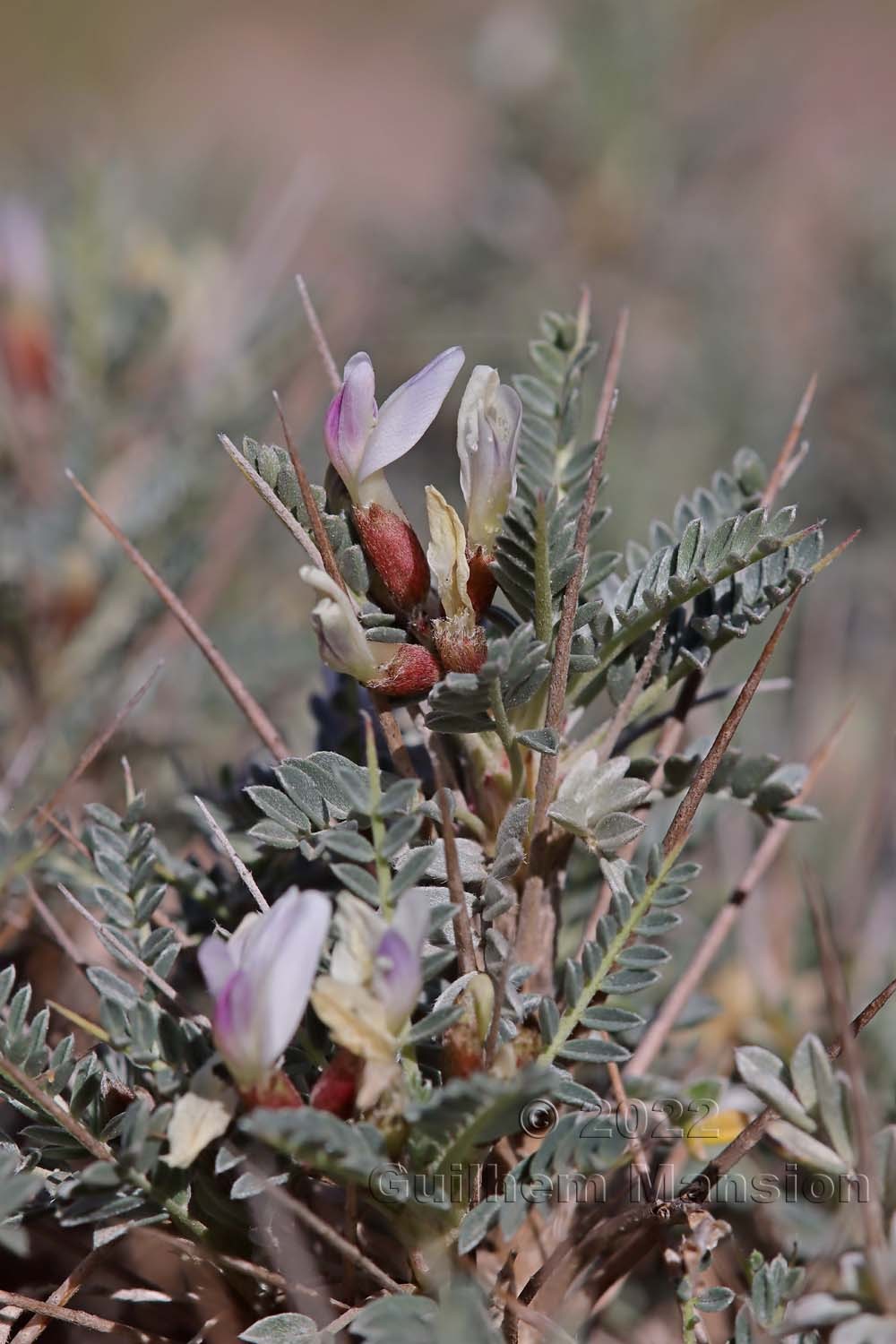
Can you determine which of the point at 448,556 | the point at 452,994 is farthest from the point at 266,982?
the point at 448,556

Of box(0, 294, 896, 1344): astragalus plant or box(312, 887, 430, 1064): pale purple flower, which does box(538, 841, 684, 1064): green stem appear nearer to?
box(0, 294, 896, 1344): astragalus plant

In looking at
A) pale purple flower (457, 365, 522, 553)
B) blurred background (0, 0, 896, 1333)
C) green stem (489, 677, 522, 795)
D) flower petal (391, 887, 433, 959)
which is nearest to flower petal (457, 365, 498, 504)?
pale purple flower (457, 365, 522, 553)

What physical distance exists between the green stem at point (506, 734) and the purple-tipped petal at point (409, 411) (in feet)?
0.44

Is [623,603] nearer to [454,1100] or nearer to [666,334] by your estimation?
[454,1100]

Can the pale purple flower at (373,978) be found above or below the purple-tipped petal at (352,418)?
below

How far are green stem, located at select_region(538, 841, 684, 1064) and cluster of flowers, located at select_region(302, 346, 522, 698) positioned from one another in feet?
0.50

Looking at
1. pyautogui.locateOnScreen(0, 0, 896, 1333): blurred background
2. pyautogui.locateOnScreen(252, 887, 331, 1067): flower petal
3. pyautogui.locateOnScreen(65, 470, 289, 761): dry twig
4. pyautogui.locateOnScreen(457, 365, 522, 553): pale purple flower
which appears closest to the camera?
pyautogui.locateOnScreen(252, 887, 331, 1067): flower petal

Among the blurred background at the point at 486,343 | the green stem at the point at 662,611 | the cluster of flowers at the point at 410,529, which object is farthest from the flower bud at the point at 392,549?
the blurred background at the point at 486,343

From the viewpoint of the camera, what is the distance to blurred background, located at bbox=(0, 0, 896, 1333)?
137cm

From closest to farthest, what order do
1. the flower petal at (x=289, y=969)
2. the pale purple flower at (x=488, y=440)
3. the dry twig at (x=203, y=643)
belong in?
the flower petal at (x=289, y=969)
the pale purple flower at (x=488, y=440)
the dry twig at (x=203, y=643)

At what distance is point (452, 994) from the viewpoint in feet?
2.08

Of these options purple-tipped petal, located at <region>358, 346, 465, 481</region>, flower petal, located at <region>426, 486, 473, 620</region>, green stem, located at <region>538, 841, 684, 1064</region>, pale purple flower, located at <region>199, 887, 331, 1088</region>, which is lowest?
green stem, located at <region>538, 841, 684, 1064</region>

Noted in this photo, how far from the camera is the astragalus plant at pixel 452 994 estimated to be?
576 mm

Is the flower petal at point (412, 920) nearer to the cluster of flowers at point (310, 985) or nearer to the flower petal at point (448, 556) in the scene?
the cluster of flowers at point (310, 985)
